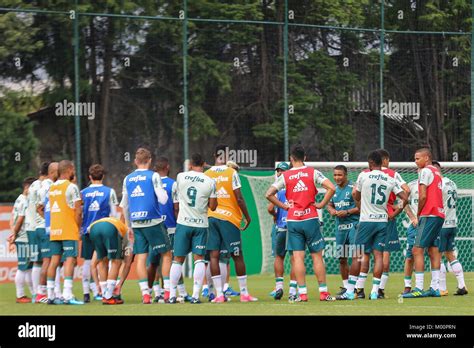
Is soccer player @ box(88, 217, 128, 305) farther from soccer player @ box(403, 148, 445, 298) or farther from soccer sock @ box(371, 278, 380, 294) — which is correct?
soccer player @ box(403, 148, 445, 298)

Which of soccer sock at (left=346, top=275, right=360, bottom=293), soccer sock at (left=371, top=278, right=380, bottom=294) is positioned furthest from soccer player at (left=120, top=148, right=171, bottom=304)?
soccer sock at (left=371, top=278, right=380, bottom=294)

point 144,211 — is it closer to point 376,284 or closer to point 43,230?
point 43,230

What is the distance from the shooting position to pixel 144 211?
15734 millimetres

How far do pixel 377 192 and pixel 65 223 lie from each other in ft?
14.2

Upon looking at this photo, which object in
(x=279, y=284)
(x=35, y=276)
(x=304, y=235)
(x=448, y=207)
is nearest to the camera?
(x=304, y=235)

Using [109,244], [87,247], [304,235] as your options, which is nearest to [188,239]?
[109,244]

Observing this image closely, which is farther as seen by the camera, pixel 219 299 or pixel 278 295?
pixel 278 295

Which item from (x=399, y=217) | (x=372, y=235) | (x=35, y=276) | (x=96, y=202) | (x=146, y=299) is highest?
(x=96, y=202)

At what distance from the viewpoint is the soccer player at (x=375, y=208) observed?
16125 millimetres

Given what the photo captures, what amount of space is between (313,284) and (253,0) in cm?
890

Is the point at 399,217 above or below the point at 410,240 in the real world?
above
